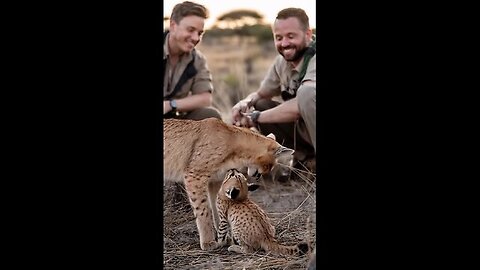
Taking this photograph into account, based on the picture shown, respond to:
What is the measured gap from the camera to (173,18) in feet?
9.33

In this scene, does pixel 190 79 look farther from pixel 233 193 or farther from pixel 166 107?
pixel 233 193

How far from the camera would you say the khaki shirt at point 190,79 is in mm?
2887

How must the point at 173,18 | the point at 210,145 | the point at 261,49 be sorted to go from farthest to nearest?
the point at 261,49, the point at 210,145, the point at 173,18

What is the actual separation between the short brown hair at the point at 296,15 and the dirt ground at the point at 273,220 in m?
0.59

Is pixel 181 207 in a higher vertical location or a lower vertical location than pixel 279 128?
lower

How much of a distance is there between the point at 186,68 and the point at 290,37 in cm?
39

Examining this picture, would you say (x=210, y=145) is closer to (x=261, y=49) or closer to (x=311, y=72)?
(x=311, y=72)

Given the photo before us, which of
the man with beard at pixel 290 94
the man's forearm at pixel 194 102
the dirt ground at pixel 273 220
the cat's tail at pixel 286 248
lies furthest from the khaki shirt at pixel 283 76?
the cat's tail at pixel 286 248

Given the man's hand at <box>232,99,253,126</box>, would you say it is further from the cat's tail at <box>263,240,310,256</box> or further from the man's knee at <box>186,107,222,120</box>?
the cat's tail at <box>263,240,310,256</box>

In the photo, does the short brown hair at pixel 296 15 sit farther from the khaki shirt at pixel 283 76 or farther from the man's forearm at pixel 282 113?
the man's forearm at pixel 282 113

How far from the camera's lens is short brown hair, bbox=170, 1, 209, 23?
281 centimetres
